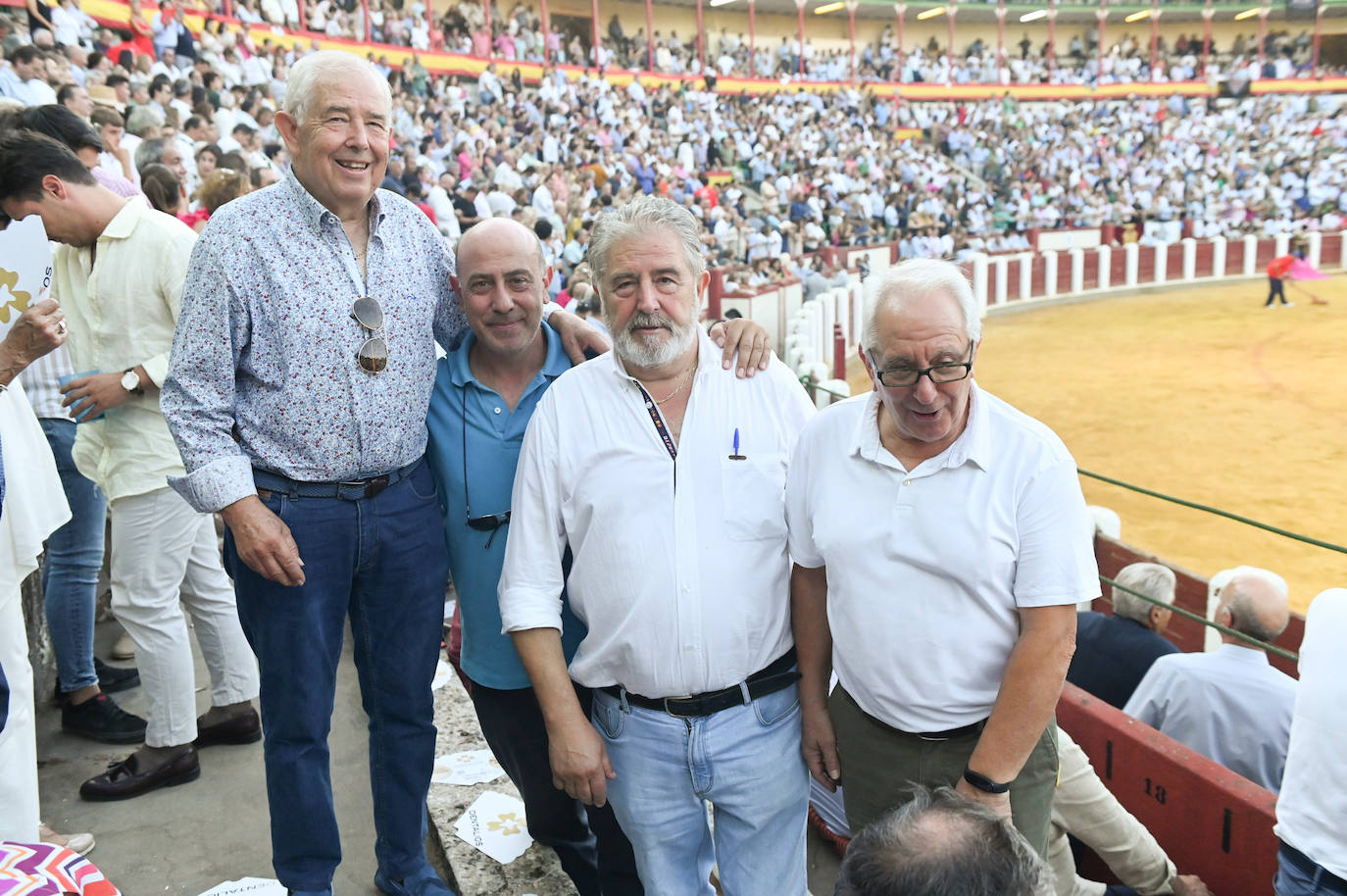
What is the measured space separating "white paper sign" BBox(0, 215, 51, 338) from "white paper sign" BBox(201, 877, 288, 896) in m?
1.43

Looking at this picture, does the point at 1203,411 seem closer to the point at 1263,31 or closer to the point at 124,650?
the point at 124,650

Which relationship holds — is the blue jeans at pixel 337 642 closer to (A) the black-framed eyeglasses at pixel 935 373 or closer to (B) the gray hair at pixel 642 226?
(B) the gray hair at pixel 642 226

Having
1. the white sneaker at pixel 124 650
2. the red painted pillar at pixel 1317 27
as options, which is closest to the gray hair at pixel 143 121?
the white sneaker at pixel 124 650

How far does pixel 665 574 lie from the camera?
194 centimetres

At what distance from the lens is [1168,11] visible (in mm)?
37375

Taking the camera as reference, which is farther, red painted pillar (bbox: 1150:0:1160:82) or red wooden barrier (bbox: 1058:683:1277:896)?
red painted pillar (bbox: 1150:0:1160:82)

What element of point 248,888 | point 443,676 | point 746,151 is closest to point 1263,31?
point 746,151

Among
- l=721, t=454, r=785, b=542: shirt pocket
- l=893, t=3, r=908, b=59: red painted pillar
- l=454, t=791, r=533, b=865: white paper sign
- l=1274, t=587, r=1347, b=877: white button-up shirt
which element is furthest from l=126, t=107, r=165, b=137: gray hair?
l=893, t=3, r=908, b=59: red painted pillar

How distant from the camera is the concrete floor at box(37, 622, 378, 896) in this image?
2.76 meters

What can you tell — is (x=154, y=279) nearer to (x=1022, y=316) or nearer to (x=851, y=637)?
(x=851, y=637)

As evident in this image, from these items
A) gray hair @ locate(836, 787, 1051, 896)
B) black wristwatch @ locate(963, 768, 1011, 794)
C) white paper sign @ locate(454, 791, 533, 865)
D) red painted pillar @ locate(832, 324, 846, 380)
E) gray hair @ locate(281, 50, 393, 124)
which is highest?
gray hair @ locate(281, 50, 393, 124)

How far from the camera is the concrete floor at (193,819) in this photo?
2758 millimetres

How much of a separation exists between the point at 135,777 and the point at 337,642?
3.83 ft

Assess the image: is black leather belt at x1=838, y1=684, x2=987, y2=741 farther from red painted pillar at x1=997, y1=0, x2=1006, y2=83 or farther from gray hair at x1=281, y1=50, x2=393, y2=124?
red painted pillar at x1=997, y1=0, x2=1006, y2=83
